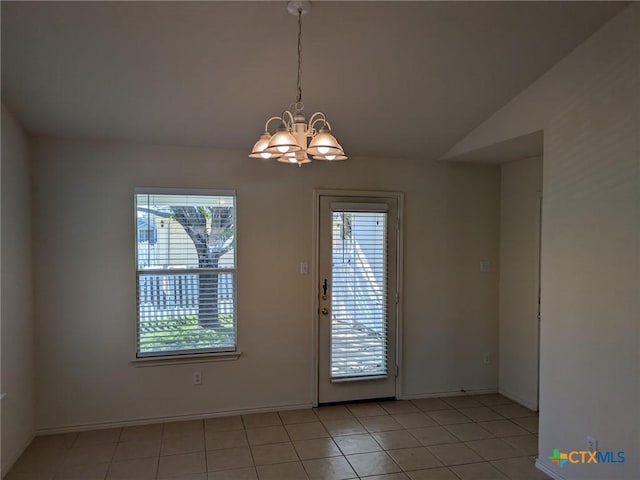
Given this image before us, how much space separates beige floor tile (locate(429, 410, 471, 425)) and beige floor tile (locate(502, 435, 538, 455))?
44cm

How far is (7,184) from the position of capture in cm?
315

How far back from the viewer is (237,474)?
3.05 metres

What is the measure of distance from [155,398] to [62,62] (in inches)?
106

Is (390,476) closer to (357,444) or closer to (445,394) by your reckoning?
(357,444)

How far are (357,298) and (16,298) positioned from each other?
277 cm

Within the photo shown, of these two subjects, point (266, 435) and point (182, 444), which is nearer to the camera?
point (182, 444)

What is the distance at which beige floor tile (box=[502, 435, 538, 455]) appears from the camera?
3.42 metres

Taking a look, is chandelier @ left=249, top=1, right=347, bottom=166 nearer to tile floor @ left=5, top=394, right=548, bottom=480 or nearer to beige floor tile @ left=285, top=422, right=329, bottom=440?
tile floor @ left=5, top=394, right=548, bottom=480

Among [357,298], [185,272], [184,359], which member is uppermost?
[185,272]

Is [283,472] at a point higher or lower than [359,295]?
lower

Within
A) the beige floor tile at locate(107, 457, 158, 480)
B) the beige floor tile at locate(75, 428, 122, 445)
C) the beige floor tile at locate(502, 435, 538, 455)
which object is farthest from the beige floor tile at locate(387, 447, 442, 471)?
the beige floor tile at locate(75, 428, 122, 445)

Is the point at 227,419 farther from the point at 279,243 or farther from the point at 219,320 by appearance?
the point at 279,243

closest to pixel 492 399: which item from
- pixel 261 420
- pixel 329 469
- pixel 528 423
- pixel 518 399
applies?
pixel 518 399

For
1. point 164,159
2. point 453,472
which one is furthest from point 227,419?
point 164,159
